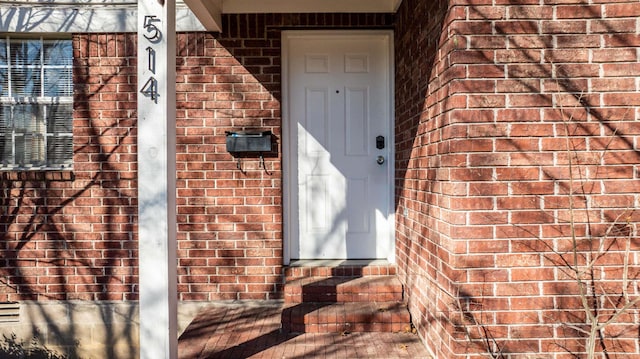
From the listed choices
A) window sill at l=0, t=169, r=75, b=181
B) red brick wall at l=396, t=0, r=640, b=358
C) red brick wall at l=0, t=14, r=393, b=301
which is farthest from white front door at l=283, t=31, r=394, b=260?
window sill at l=0, t=169, r=75, b=181

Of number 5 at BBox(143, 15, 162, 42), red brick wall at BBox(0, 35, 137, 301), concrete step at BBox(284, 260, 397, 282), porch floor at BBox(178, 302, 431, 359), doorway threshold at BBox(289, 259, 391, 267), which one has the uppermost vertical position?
number 5 at BBox(143, 15, 162, 42)

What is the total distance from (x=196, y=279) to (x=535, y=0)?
337cm

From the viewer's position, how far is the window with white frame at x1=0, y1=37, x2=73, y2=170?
388cm

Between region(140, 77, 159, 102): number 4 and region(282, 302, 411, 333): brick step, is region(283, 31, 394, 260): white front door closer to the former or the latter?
region(282, 302, 411, 333): brick step

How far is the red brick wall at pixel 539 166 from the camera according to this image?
2.35 m

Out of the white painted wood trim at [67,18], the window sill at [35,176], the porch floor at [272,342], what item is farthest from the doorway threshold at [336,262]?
the white painted wood trim at [67,18]

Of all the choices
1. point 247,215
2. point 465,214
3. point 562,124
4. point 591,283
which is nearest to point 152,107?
point 247,215

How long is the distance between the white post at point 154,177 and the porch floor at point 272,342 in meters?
0.63

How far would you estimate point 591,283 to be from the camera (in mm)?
2357

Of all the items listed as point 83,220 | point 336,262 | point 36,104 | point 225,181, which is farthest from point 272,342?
point 36,104

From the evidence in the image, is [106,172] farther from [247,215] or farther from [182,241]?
[247,215]

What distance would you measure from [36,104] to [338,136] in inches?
111

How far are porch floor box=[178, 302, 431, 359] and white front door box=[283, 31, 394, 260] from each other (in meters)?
0.83

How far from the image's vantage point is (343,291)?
11.7ft
